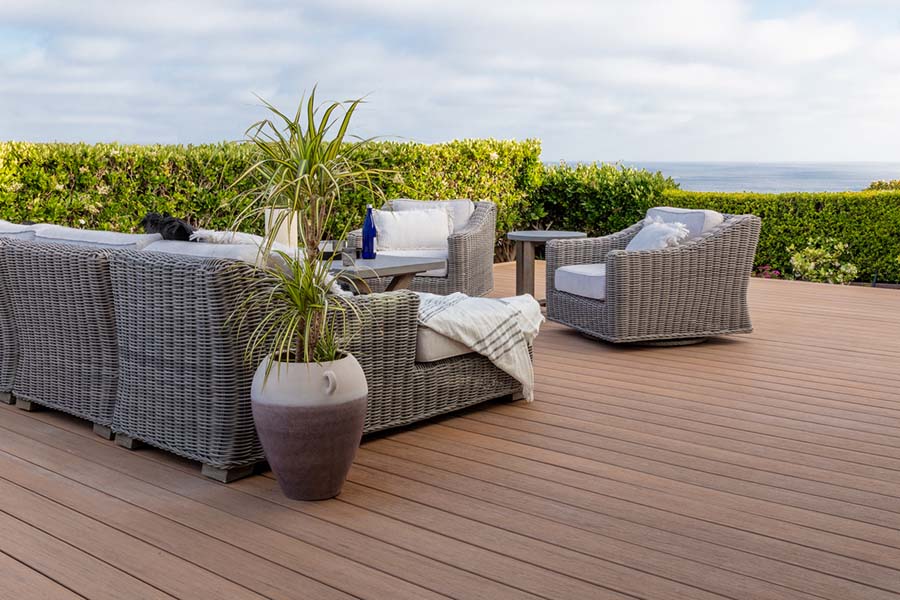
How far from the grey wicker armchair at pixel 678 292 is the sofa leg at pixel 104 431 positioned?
284cm

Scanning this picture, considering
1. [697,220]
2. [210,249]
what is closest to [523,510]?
[210,249]

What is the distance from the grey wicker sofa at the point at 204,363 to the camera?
292 cm

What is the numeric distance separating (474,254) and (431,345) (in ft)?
9.62

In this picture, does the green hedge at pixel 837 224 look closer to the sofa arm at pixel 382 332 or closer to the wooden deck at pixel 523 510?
the wooden deck at pixel 523 510

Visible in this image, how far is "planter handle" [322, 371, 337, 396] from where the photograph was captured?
105 inches

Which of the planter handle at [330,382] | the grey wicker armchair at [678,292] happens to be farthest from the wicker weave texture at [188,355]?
the grey wicker armchair at [678,292]

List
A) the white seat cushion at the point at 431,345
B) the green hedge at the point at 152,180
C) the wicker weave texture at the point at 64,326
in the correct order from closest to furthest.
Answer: the wicker weave texture at the point at 64,326, the white seat cushion at the point at 431,345, the green hedge at the point at 152,180

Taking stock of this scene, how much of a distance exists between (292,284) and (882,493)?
80.2 inches

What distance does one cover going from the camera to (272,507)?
2734 millimetres

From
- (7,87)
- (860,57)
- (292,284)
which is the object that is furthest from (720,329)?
(860,57)

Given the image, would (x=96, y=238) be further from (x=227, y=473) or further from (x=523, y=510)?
(x=523, y=510)

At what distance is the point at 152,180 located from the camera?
6773 millimetres

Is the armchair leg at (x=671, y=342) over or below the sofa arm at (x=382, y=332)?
below

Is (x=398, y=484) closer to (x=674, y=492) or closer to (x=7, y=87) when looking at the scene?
(x=674, y=492)
